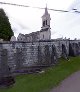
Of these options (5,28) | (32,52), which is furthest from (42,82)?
(5,28)

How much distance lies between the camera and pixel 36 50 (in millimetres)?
50781

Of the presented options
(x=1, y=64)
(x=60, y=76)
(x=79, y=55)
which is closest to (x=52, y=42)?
(x=79, y=55)

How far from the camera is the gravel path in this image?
95.9ft

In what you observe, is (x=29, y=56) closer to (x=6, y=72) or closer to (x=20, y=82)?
(x=6, y=72)

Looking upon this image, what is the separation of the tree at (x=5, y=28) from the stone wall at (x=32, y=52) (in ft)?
47.1

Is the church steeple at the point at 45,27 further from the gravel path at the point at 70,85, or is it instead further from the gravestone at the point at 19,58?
the gravel path at the point at 70,85

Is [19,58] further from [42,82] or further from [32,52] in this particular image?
[42,82]

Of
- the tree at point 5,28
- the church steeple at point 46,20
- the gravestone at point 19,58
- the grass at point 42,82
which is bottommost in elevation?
the grass at point 42,82

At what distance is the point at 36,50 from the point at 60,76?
14.7 m

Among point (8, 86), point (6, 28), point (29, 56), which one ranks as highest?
point (6, 28)

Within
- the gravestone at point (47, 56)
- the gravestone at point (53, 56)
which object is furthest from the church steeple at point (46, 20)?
the gravestone at point (47, 56)

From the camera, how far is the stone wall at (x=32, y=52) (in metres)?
46.2

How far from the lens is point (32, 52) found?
163 ft

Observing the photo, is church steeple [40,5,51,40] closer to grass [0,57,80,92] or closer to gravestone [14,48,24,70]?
gravestone [14,48,24,70]
